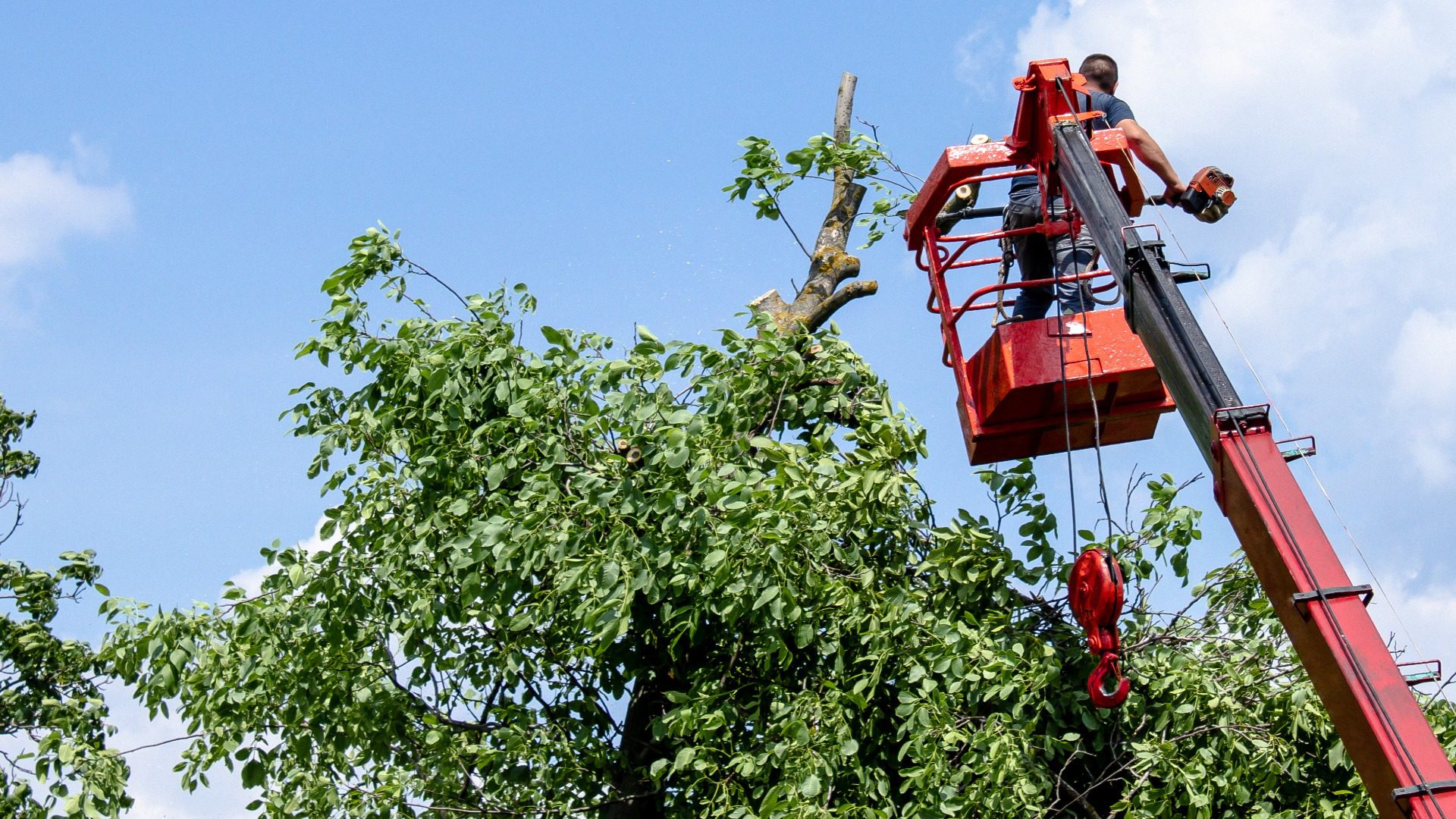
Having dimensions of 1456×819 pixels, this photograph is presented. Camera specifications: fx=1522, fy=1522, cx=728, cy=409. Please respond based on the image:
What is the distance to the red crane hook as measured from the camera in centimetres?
567

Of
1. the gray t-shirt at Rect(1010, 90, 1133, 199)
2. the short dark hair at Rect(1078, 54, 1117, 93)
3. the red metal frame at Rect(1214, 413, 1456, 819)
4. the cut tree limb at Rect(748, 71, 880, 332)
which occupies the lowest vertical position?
the red metal frame at Rect(1214, 413, 1456, 819)

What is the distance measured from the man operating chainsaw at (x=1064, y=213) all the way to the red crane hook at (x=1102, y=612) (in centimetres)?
157

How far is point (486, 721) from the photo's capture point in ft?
26.7

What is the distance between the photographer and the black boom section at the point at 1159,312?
5.29 meters

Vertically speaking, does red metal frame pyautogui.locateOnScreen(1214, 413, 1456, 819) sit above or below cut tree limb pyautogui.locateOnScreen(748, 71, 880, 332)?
below

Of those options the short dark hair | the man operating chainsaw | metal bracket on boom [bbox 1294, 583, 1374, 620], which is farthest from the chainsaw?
metal bracket on boom [bbox 1294, 583, 1374, 620]

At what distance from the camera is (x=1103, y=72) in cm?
798

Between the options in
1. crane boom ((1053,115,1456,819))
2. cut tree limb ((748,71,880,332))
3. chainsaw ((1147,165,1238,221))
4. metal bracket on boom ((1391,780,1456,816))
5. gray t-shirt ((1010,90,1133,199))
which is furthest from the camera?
cut tree limb ((748,71,880,332))

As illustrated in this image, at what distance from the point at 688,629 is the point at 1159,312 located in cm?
301

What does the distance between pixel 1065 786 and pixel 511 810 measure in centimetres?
267

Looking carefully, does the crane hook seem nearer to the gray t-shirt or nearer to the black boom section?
the black boom section

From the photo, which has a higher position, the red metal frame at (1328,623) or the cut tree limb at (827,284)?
the cut tree limb at (827,284)

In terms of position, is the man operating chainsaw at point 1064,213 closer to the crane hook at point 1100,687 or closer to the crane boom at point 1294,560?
the crane boom at point 1294,560

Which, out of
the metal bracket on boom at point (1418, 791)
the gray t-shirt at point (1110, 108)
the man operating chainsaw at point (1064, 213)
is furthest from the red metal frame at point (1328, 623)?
the gray t-shirt at point (1110, 108)
